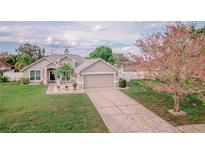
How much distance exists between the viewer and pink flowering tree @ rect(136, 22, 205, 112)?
7.52 metres

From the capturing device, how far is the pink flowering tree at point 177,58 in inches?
296

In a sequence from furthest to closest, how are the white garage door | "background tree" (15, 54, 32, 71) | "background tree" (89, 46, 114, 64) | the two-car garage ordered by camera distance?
1. the white garage door
2. the two-car garage
3. "background tree" (15, 54, 32, 71)
4. "background tree" (89, 46, 114, 64)

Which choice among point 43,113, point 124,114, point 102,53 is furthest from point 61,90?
point 124,114

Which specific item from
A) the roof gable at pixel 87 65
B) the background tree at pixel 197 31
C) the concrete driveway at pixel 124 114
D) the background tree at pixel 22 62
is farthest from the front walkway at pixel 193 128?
the background tree at pixel 22 62

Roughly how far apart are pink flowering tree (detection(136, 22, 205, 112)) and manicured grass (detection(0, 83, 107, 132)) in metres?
2.41

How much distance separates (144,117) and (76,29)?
3357mm

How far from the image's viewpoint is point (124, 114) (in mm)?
7902

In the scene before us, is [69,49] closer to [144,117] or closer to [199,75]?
[144,117]

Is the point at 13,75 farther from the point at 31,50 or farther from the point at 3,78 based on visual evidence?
the point at 31,50

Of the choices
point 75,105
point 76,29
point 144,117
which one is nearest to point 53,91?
point 75,105

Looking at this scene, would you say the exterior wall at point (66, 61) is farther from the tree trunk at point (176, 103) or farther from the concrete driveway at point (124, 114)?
the tree trunk at point (176, 103)

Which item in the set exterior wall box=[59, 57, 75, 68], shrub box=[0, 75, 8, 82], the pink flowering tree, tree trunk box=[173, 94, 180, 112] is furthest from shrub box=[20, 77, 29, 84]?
tree trunk box=[173, 94, 180, 112]

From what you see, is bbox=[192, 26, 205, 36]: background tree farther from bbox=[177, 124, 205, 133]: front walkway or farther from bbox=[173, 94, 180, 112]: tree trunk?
bbox=[177, 124, 205, 133]: front walkway

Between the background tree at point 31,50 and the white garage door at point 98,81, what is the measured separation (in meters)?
2.60
